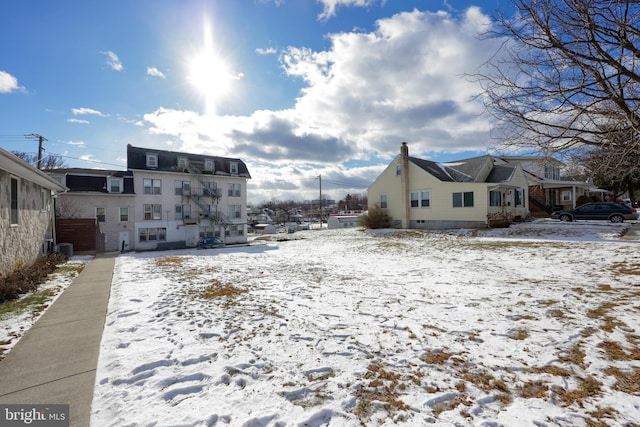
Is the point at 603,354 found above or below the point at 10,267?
below

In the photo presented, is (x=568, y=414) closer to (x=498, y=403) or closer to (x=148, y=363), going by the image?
(x=498, y=403)

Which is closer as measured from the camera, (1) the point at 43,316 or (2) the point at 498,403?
(2) the point at 498,403

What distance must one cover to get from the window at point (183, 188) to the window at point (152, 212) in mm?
2490

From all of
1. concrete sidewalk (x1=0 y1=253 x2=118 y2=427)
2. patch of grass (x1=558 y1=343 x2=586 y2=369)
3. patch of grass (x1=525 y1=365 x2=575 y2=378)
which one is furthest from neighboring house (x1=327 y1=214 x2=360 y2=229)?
patch of grass (x1=525 y1=365 x2=575 y2=378)

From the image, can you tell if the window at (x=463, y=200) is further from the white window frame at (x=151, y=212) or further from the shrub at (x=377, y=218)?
the white window frame at (x=151, y=212)

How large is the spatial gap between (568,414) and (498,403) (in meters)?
0.56

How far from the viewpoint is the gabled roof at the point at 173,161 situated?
92.4 ft

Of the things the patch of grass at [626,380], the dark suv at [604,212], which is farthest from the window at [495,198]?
the patch of grass at [626,380]

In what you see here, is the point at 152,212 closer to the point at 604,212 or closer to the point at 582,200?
the point at 604,212

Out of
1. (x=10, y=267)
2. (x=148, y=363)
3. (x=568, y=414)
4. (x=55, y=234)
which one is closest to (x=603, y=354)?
(x=568, y=414)

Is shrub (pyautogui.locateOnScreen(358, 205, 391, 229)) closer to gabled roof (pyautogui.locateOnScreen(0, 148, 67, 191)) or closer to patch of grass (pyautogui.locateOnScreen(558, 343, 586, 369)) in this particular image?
gabled roof (pyautogui.locateOnScreen(0, 148, 67, 191))

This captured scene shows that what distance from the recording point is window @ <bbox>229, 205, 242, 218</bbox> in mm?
34184

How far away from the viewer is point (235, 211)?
34.6 meters

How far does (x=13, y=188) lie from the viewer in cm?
863
